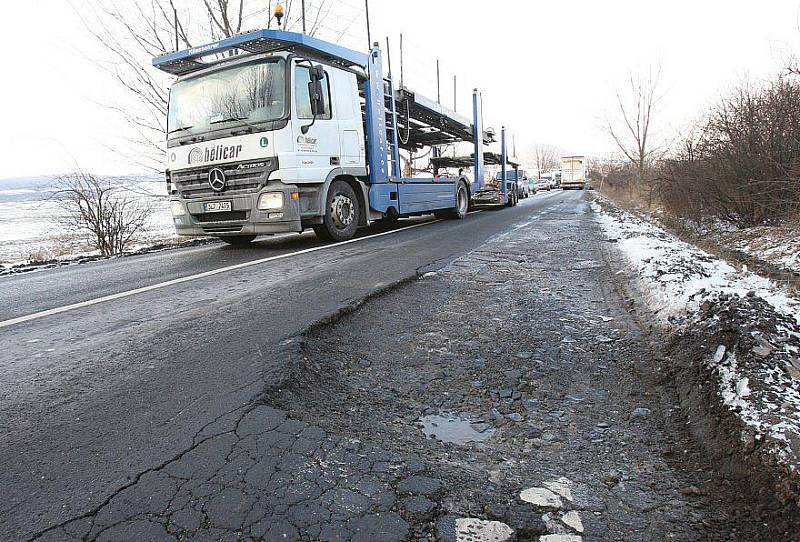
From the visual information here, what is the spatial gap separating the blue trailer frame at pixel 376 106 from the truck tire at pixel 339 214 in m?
0.60

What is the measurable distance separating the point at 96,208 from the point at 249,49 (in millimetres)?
4907

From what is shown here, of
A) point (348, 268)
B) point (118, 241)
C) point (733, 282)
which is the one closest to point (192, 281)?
point (348, 268)

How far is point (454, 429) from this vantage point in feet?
6.79

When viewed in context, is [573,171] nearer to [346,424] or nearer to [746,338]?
[746,338]

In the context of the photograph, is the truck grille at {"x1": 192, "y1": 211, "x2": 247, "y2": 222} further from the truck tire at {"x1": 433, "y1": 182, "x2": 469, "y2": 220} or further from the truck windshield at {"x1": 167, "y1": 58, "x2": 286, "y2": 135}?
the truck tire at {"x1": 433, "y1": 182, "x2": 469, "y2": 220}

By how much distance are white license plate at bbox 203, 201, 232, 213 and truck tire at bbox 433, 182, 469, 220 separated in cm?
727

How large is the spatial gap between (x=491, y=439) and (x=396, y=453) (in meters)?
0.42

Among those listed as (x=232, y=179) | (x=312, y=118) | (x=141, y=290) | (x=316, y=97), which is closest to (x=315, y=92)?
(x=316, y=97)

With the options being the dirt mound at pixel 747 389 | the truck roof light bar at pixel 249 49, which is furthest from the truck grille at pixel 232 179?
the dirt mound at pixel 747 389

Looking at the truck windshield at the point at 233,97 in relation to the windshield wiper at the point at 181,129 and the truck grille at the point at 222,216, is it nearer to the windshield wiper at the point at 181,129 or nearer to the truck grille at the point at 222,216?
the windshield wiper at the point at 181,129

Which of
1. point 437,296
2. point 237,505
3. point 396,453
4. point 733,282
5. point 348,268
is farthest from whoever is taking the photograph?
point 348,268

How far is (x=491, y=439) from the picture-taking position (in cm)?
199

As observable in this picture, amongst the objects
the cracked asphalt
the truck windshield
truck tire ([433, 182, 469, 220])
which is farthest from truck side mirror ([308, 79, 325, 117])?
truck tire ([433, 182, 469, 220])

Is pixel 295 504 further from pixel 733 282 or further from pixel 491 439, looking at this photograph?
pixel 733 282
